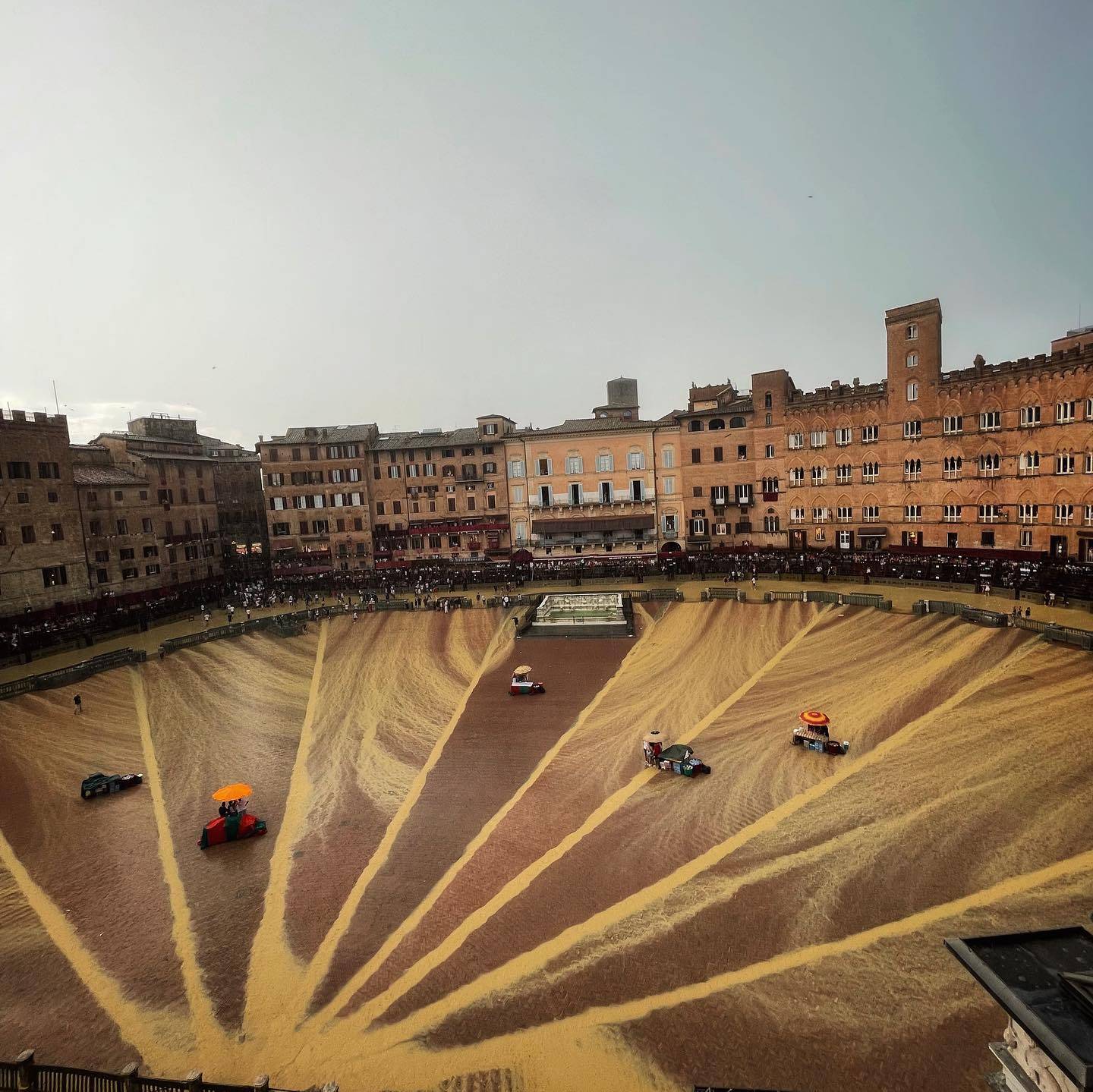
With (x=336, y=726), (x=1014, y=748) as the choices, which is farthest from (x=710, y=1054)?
(x=336, y=726)

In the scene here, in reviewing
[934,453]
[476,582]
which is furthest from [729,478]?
[476,582]

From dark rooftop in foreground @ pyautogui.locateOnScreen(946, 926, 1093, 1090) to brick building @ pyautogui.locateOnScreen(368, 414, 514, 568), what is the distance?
57463 mm

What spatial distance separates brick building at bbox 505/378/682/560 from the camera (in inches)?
2354

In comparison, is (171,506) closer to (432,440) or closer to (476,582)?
(432,440)

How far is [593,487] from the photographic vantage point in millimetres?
61031

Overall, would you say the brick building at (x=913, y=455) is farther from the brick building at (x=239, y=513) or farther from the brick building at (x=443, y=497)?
the brick building at (x=239, y=513)

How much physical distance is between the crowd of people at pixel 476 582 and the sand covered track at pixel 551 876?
10693 millimetres

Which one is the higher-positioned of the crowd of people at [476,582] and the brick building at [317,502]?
the brick building at [317,502]

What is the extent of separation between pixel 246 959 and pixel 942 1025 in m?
14.7

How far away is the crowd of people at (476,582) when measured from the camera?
3891cm

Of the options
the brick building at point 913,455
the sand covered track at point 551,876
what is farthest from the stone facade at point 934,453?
the sand covered track at point 551,876

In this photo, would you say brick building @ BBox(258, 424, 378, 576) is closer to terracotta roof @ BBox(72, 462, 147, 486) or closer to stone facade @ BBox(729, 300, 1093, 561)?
terracotta roof @ BBox(72, 462, 147, 486)

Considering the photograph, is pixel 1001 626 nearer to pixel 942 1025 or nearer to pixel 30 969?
pixel 942 1025

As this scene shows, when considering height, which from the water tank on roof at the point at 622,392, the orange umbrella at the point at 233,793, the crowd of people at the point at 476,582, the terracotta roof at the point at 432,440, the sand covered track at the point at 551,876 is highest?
the water tank on roof at the point at 622,392
